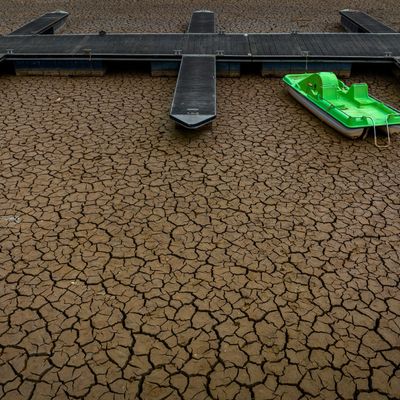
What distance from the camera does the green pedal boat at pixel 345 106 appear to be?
6.55m

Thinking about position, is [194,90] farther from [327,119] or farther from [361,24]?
[361,24]

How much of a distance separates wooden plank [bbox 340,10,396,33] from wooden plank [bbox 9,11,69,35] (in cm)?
829

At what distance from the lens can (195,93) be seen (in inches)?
294

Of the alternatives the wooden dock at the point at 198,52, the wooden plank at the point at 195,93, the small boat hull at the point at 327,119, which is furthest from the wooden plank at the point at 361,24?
the wooden plank at the point at 195,93

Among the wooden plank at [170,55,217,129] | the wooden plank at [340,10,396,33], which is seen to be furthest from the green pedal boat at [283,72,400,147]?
the wooden plank at [340,10,396,33]

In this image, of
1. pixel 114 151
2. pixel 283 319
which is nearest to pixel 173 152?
pixel 114 151

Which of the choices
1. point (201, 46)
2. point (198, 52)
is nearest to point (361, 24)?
point (201, 46)

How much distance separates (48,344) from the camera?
3598mm

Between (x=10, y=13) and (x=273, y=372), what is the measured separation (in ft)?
48.5

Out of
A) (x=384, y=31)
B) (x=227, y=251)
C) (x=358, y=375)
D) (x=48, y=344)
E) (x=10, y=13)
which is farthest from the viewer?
(x=10, y=13)

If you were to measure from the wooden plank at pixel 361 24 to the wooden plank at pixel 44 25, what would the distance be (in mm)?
8295

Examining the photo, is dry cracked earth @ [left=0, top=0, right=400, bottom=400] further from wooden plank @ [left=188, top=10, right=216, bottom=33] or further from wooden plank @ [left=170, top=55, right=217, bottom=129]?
wooden plank @ [left=188, top=10, right=216, bottom=33]

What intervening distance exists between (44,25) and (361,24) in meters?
8.58

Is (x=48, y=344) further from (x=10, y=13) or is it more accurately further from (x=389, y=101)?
(x=10, y=13)
